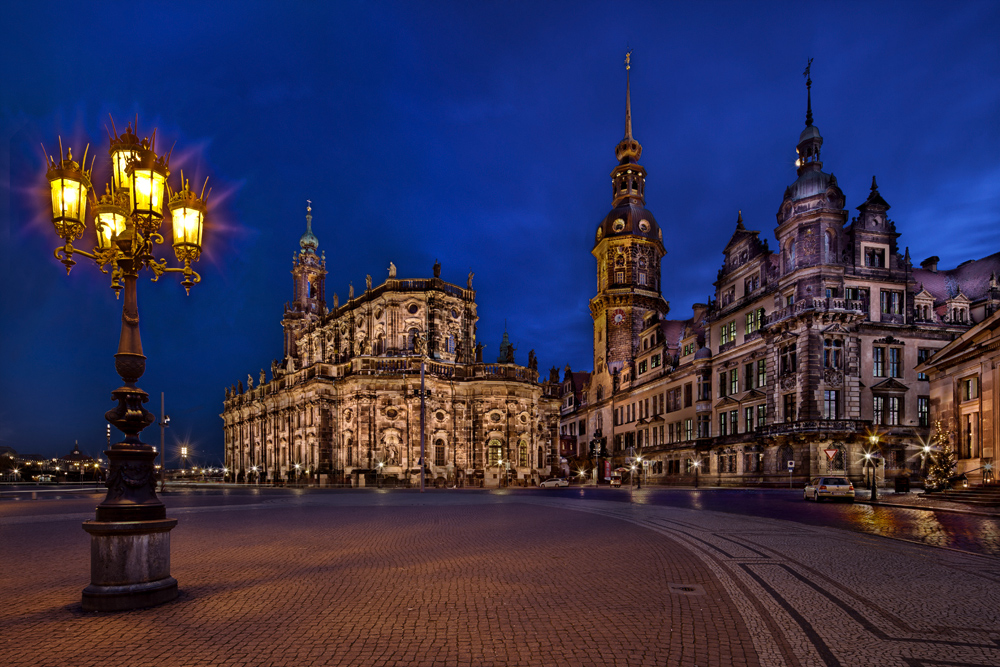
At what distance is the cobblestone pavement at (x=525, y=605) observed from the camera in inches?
239

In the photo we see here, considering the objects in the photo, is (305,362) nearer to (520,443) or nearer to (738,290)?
(520,443)

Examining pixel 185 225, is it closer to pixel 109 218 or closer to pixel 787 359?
pixel 109 218

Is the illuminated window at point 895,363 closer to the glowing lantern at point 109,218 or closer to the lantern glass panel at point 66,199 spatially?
the glowing lantern at point 109,218

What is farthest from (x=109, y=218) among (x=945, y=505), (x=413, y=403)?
(x=413, y=403)

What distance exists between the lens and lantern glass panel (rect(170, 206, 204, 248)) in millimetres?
9844

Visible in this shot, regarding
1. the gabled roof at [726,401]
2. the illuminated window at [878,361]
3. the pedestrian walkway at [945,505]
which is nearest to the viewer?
the pedestrian walkway at [945,505]

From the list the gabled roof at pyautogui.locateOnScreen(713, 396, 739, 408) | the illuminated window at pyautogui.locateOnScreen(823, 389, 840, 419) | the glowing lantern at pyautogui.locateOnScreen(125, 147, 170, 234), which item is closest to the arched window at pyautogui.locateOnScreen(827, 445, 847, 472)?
the illuminated window at pyautogui.locateOnScreen(823, 389, 840, 419)

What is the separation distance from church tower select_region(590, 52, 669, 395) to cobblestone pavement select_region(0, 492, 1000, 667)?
222 ft

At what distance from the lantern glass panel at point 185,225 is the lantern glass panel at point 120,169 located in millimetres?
784

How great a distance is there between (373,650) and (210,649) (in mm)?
1659

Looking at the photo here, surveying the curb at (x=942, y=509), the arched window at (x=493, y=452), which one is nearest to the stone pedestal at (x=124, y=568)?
the curb at (x=942, y=509)

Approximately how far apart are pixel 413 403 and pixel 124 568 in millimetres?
58060

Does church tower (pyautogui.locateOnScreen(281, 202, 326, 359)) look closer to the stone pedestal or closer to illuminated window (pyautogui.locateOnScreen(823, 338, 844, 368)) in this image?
illuminated window (pyautogui.locateOnScreen(823, 338, 844, 368))

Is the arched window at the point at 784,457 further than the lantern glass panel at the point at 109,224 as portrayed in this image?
Yes
